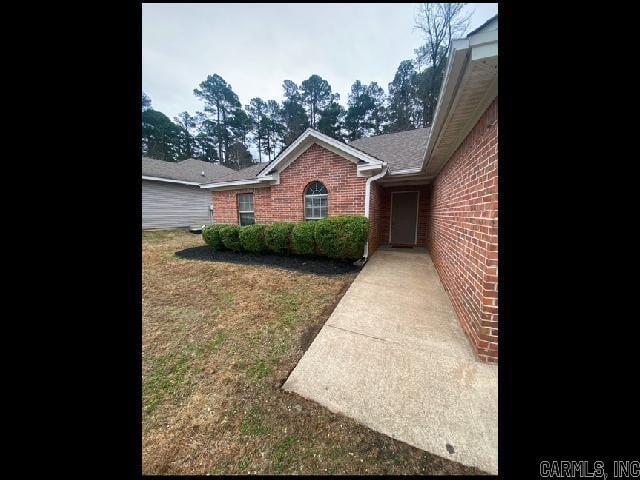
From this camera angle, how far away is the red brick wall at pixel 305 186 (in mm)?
5871

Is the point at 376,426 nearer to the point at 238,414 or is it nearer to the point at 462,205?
the point at 238,414

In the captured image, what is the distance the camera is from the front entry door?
7.91m

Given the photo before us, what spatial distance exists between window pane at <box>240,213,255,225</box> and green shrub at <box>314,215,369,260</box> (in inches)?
154

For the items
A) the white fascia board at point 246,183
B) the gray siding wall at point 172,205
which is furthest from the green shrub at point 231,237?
the gray siding wall at point 172,205

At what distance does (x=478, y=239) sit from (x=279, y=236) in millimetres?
4943

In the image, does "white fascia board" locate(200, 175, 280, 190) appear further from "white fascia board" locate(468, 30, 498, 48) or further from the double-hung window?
"white fascia board" locate(468, 30, 498, 48)

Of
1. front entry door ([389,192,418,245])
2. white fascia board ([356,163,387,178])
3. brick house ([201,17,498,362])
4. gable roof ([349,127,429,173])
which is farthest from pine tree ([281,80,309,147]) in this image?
white fascia board ([356,163,387,178])

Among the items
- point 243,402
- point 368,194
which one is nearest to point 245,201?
point 368,194

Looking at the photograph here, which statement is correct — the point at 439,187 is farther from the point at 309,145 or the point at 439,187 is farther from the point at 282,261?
the point at 282,261

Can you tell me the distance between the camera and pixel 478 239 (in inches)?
94.0

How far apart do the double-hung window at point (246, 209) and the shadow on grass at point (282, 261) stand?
1.70m

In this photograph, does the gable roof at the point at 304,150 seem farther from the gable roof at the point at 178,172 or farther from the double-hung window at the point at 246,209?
the gable roof at the point at 178,172

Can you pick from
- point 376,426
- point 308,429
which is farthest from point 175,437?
point 376,426
